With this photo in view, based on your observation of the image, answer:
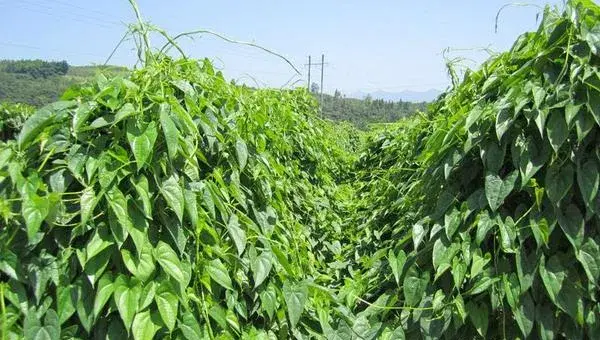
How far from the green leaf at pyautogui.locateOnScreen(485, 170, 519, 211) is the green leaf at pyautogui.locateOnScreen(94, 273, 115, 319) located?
1.00 m

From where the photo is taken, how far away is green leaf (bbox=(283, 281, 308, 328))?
159 cm

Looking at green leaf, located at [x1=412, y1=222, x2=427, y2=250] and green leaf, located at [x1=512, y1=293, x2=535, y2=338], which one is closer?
green leaf, located at [x1=512, y1=293, x2=535, y2=338]

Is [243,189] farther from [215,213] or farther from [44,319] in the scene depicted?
[44,319]

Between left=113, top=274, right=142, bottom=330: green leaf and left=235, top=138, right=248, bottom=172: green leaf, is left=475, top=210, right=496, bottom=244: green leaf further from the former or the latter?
left=113, top=274, right=142, bottom=330: green leaf

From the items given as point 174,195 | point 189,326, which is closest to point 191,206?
point 174,195

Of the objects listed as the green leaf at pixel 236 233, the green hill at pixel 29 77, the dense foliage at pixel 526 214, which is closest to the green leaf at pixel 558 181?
the dense foliage at pixel 526 214

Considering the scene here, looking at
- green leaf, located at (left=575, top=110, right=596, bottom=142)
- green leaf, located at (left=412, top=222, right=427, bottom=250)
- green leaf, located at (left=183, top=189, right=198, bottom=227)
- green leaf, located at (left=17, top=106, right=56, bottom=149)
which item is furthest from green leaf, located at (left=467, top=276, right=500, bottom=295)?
green leaf, located at (left=17, top=106, right=56, bottom=149)

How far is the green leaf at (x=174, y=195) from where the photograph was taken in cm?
132

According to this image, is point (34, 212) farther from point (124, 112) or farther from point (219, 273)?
point (219, 273)

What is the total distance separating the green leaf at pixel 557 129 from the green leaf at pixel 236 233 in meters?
0.88

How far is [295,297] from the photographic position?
1.63 metres

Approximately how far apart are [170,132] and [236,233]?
40 cm

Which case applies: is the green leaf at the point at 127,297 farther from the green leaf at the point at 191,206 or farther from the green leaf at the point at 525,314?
the green leaf at the point at 525,314

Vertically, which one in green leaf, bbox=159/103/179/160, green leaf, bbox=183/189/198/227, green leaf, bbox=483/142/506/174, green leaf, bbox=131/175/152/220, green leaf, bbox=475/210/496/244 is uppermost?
green leaf, bbox=159/103/179/160
